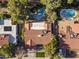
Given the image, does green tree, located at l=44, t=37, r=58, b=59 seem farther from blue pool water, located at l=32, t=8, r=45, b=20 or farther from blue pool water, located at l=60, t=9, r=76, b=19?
blue pool water, located at l=60, t=9, r=76, b=19

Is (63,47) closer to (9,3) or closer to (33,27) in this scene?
(33,27)

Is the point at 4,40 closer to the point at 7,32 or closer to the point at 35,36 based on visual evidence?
the point at 7,32

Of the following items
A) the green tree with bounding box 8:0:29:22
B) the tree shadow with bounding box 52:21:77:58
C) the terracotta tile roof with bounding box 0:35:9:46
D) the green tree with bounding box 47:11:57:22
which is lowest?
the tree shadow with bounding box 52:21:77:58

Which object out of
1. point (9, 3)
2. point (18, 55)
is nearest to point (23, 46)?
point (18, 55)

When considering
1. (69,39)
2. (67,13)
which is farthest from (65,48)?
(67,13)

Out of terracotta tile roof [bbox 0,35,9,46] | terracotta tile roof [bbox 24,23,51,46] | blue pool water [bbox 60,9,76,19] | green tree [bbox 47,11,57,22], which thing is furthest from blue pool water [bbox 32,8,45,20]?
terracotta tile roof [bbox 0,35,9,46]
